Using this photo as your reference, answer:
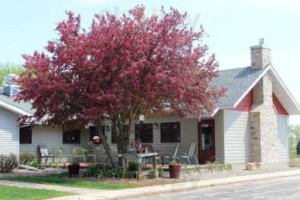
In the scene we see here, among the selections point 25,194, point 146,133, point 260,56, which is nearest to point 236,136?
point 260,56

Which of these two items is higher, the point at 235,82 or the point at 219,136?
the point at 235,82

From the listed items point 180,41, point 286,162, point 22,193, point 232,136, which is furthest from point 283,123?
point 22,193

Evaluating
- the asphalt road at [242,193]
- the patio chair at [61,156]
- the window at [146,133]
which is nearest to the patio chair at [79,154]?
the patio chair at [61,156]

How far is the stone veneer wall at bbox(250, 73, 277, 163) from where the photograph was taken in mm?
28469

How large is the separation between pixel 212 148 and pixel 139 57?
9.75 meters

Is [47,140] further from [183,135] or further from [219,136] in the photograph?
[219,136]

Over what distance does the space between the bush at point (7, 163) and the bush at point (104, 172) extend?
4.39 m

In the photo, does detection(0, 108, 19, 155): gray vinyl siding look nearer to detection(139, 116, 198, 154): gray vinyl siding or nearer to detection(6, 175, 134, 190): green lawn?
detection(6, 175, 134, 190): green lawn

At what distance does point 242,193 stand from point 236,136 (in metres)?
11.5

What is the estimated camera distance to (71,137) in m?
32.9

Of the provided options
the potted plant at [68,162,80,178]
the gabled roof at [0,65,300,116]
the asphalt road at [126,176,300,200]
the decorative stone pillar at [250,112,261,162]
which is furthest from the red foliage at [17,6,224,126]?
the decorative stone pillar at [250,112,261,162]

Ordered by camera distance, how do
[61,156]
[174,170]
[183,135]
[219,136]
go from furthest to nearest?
[61,156] → [183,135] → [219,136] → [174,170]

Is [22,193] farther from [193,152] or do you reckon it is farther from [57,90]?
[193,152]

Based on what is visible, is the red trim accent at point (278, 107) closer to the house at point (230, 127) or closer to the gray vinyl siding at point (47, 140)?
the house at point (230, 127)
